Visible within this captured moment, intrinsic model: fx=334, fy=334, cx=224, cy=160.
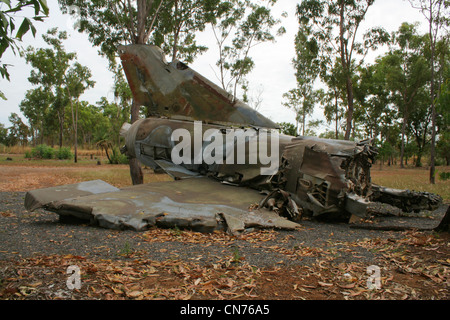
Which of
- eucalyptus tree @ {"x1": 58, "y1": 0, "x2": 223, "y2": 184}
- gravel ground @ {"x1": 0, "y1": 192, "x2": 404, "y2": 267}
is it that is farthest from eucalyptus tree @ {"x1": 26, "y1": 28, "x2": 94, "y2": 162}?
gravel ground @ {"x1": 0, "y1": 192, "x2": 404, "y2": 267}

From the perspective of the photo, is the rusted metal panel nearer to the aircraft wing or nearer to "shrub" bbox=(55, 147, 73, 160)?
the aircraft wing

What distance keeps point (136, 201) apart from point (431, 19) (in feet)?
49.0

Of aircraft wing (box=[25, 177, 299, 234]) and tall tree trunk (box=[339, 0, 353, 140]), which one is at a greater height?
tall tree trunk (box=[339, 0, 353, 140])

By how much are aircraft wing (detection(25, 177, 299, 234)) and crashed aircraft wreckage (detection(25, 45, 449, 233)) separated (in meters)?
0.02

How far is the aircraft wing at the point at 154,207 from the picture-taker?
5641 millimetres

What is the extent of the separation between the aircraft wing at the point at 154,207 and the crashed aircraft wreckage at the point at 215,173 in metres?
0.02

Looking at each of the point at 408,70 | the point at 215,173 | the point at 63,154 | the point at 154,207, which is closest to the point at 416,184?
the point at 215,173

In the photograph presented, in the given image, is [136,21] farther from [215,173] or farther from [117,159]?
[117,159]

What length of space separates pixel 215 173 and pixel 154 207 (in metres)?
2.65

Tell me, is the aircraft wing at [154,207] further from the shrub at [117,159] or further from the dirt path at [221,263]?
the shrub at [117,159]

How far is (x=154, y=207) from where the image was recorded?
613 cm

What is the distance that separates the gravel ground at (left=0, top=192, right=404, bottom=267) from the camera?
4266mm
